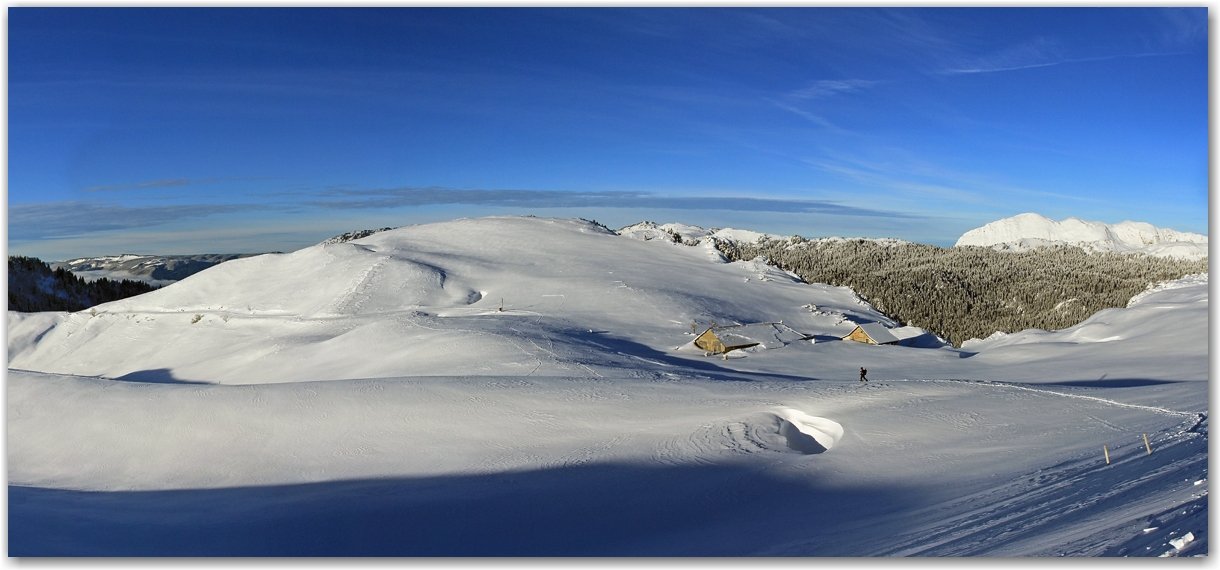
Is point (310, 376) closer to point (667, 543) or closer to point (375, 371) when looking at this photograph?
point (375, 371)

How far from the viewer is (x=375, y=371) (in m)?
28.0

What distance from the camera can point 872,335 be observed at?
42938mm

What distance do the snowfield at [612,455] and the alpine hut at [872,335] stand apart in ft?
27.5

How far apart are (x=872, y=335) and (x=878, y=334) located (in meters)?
0.64

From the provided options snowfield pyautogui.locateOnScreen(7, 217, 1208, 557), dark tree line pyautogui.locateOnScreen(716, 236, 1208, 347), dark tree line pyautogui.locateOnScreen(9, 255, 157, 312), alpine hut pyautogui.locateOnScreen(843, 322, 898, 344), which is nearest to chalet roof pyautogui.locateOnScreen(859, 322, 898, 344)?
alpine hut pyautogui.locateOnScreen(843, 322, 898, 344)

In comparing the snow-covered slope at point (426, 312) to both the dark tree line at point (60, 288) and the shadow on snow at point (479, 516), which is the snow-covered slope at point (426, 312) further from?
the dark tree line at point (60, 288)

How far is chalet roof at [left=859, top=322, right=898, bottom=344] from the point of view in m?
42.6

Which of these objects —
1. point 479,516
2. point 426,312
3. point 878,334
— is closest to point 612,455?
point 479,516

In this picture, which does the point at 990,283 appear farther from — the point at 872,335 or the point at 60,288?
the point at 60,288

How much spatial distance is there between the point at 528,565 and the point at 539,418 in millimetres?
10044

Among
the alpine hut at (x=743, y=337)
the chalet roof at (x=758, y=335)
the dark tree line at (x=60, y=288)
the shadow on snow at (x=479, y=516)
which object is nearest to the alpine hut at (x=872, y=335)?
the chalet roof at (x=758, y=335)

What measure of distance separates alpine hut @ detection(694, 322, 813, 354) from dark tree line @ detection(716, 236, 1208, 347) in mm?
35522

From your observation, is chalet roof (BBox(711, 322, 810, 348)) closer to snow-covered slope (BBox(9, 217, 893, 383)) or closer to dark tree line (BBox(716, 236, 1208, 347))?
snow-covered slope (BBox(9, 217, 893, 383))

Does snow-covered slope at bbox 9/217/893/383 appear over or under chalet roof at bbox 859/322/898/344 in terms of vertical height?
over
